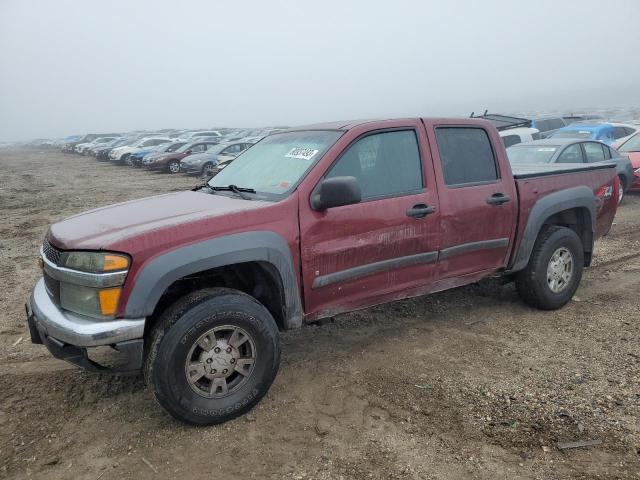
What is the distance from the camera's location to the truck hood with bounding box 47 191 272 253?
2.79 metres

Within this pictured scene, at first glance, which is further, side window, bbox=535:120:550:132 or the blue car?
side window, bbox=535:120:550:132

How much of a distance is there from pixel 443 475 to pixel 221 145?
18.7m

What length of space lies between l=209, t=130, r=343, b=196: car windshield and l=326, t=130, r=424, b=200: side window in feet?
0.62

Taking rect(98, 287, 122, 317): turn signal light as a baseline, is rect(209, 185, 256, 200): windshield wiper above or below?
above

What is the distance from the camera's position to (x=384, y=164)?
12.0 ft

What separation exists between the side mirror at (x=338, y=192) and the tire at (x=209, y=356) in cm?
80

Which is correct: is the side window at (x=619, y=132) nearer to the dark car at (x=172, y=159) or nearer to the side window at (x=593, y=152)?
the side window at (x=593, y=152)

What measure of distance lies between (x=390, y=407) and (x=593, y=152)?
830 cm

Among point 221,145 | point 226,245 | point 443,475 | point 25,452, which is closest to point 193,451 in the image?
point 25,452

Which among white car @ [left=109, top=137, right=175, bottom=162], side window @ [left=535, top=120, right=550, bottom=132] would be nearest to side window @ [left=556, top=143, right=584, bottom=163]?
side window @ [left=535, top=120, right=550, bottom=132]

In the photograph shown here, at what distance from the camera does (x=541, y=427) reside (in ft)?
9.66

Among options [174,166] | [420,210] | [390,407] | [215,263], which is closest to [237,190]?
[215,263]

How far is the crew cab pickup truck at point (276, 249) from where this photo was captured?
2.78 m

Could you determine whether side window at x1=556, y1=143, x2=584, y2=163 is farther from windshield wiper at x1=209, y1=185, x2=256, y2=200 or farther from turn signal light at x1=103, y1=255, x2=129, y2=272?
turn signal light at x1=103, y1=255, x2=129, y2=272
